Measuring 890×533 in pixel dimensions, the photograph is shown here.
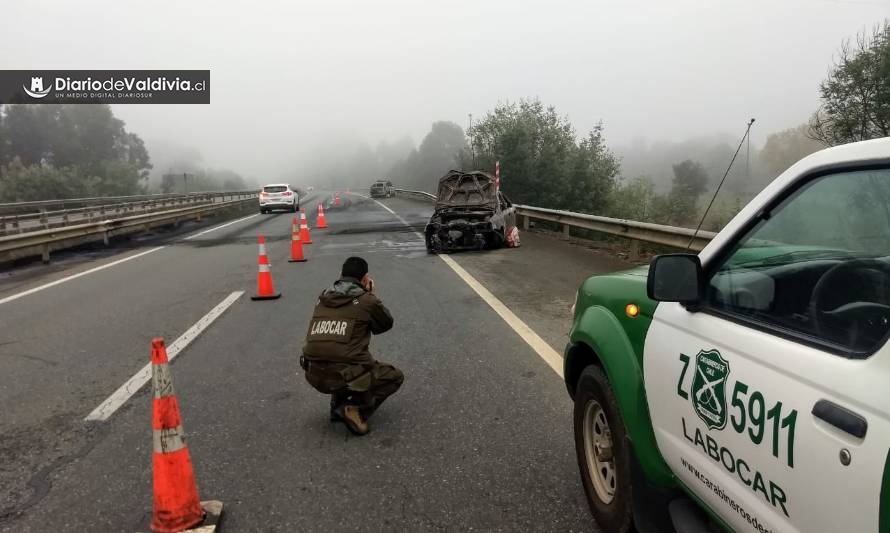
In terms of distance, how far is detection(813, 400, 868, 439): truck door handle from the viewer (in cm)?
132

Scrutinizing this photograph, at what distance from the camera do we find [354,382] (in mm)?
3973

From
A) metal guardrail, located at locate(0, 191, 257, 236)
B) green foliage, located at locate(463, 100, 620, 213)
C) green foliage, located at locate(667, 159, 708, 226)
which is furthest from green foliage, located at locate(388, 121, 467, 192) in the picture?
green foliage, located at locate(463, 100, 620, 213)

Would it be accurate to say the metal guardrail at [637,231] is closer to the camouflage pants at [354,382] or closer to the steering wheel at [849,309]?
the camouflage pants at [354,382]

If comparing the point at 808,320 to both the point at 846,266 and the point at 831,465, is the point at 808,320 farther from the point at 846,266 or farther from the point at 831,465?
the point at 831,465

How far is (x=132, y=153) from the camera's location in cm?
10106

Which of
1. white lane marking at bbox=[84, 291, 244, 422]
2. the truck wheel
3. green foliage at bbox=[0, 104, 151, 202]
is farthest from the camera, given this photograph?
green foliage at bbox=[0, 104, 151, 202]

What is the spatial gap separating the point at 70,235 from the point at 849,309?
1761cm

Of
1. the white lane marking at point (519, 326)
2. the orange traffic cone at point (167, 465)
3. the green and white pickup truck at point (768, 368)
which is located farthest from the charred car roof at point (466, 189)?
the green and white pickup truck at point (768, 368)

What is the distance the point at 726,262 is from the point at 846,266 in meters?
0.35

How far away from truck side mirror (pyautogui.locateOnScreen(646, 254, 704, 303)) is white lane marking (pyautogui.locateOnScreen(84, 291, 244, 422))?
4074 millimetres

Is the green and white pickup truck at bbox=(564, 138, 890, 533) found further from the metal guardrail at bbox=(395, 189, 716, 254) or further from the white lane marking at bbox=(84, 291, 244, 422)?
the metal guardrail at bbox=(395, 189, 716, 254)

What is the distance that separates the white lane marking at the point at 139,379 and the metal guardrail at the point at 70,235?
8.51 m

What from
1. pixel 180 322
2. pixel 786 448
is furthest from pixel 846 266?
pixel 180 322

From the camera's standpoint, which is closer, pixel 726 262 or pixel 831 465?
pixel 831 465
